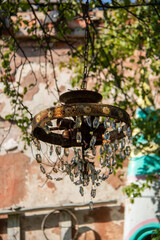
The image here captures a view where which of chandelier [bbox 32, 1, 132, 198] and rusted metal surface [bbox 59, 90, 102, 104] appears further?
rusted metal surface [bbox 59, 90, 102, 104]

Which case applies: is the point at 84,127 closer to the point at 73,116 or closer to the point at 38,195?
the point at 73,116

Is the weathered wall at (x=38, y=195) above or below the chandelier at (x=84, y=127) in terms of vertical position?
above

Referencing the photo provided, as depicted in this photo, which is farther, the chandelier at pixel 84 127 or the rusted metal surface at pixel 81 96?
the rusted metal surface at pixel 81 96

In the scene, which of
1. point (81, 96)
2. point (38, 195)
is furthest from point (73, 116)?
point (38, 195)

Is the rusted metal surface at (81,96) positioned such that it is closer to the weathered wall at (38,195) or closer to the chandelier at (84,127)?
the chandelier at (84,127)

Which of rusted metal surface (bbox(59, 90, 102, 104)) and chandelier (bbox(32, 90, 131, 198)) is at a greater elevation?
rusted metal surface (bbox(59, 90, 102, 104))

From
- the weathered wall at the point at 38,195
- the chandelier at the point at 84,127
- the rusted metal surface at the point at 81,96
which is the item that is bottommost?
the chandelier at the point at 84,127

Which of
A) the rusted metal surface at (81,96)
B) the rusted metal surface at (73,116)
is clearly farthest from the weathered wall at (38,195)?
the rusted metal surface at (81,96)

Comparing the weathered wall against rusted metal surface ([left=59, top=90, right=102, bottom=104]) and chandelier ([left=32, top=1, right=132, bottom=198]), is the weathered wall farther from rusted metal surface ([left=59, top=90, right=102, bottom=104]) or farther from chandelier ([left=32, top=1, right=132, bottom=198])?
rusted metal surface ([left=59, top=90, right=102, bottom=104])

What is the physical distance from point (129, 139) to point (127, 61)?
3.07m

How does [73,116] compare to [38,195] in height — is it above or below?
below

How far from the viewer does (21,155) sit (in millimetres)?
4090

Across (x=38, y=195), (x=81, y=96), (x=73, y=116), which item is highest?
(x=38, y=195)

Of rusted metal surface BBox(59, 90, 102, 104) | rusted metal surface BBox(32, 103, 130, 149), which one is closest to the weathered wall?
rusted metal surface BBox(32, 103, 130, 149)
